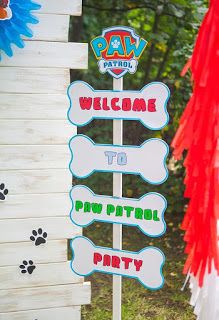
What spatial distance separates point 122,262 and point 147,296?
123cm

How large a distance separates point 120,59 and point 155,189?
8.66ft

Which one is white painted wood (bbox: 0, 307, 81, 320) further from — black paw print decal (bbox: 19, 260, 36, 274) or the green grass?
the green grass

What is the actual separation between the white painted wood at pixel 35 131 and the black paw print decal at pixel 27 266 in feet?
1.81

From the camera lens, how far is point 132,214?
2002 millimetres

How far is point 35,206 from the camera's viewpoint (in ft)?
7.84

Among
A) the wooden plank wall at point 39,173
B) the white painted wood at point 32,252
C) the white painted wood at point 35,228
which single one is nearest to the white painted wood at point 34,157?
the wooden plank wall at point 39,173

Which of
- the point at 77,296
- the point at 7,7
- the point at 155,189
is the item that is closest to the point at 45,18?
the point at 7,7

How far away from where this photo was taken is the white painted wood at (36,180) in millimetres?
2354

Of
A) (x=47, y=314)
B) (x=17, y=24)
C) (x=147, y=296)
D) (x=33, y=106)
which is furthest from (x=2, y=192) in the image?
(x=147, y=296)

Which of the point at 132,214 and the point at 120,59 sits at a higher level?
the point at 120,59

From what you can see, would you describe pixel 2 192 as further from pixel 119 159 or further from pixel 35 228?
pixel 119 159

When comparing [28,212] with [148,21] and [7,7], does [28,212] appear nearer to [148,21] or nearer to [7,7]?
[7,7]

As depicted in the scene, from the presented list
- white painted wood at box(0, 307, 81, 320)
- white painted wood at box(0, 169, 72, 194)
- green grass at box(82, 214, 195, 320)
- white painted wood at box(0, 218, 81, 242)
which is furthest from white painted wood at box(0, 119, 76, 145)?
green grass at box(82, 214, 195, 320)

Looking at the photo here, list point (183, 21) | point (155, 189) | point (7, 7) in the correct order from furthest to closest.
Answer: point (155, 189) < point (183, 21) < point (7, 7)
